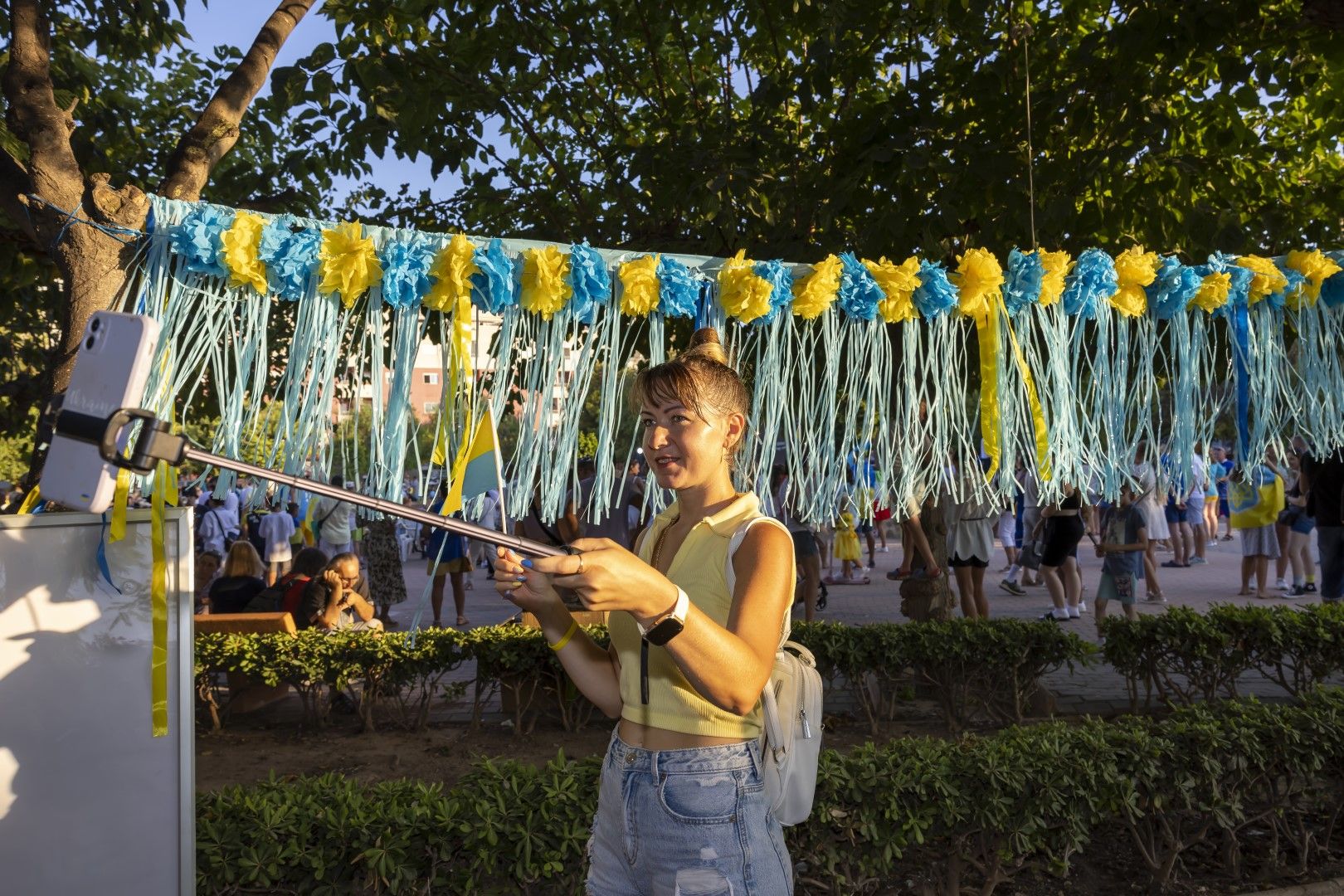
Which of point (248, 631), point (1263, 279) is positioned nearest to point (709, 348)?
point (1263, 279)

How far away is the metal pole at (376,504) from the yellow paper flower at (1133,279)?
2.25m

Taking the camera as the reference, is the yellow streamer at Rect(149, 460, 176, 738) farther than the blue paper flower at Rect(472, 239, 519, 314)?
No

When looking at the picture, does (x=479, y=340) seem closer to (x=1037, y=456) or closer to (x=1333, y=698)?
(x=1037, y=456)

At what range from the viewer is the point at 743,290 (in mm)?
2701

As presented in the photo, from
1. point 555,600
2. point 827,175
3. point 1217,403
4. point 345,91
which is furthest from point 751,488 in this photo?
point 345,91

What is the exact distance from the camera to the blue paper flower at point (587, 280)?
258 centimetres

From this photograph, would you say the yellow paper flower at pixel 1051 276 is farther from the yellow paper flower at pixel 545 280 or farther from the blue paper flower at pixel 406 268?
the blue paper flower at pixel 406 268

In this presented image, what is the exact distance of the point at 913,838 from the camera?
2955 millimetres

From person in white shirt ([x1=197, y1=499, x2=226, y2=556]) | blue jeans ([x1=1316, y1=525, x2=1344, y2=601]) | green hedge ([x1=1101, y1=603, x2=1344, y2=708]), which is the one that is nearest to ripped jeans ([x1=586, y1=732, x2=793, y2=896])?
green hedge ([x1=1101, y1=603, x2=1344, y2=708])

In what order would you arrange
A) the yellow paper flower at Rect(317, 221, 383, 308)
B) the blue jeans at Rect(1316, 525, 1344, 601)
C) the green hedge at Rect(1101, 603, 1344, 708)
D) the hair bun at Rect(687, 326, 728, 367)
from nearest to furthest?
the hair bun at Rect(687, 326, 728, 367)
the yellow paper flower at Rect(317, 221, 383, 308)
the green hedge at Rect(1101, 603, 1344, 708)
the blue jeans at Rect(1316, 525, 1344, 601)

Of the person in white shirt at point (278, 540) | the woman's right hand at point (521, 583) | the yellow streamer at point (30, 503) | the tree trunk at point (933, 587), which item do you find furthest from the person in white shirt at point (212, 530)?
the woman's right hand at point (521, 583)

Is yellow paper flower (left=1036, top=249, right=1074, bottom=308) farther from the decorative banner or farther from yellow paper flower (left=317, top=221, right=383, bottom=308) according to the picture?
yellow paper flower (left=317, top=221, right=383, bottom=308)

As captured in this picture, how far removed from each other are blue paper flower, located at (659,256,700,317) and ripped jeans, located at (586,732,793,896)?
1.28 meters

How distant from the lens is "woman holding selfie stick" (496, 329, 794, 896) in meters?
1.60
